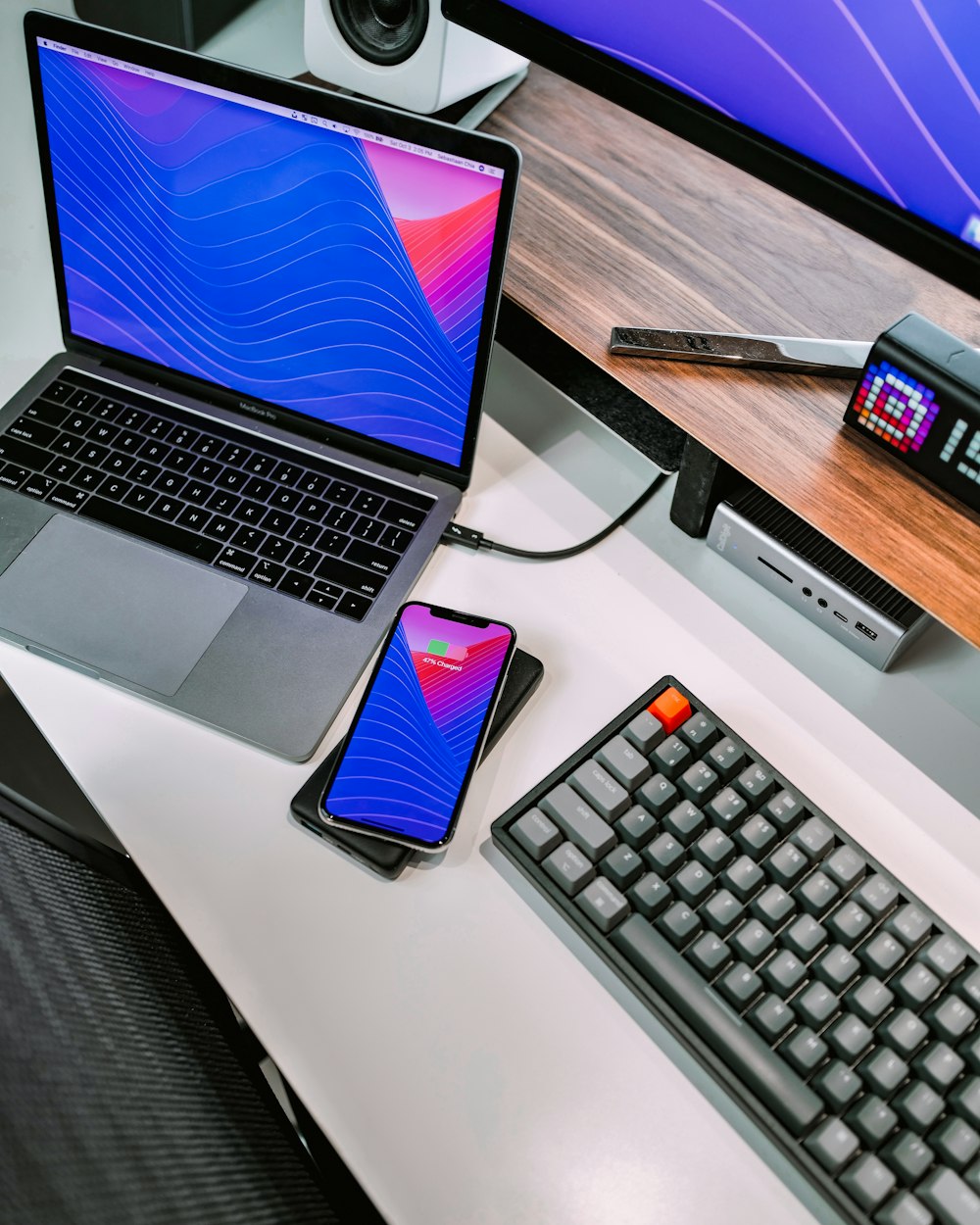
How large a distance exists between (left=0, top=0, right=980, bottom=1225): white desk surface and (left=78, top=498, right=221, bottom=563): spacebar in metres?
0.11

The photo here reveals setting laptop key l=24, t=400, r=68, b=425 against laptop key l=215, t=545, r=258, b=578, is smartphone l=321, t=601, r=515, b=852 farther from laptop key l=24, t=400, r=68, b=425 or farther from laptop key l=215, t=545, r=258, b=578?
laptop key l=24, t=400, r=68, b=425

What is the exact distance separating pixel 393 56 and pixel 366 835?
570mm

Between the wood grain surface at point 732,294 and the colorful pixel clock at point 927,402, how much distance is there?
0.01m

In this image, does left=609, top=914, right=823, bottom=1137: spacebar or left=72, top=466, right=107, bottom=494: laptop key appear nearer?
left=609, top=914, right=823, bottom=1137: spacebar

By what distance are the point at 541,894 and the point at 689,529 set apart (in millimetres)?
288

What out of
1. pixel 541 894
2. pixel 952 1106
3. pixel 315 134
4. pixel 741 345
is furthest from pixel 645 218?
pixel 952 1106

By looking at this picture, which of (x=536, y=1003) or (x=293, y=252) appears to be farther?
(x=293, y=252)

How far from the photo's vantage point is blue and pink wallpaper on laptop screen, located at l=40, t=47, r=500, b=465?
0.65 meters

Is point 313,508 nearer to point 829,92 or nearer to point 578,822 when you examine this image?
point 578,822

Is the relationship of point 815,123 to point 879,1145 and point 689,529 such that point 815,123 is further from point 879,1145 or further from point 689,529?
point 879,1145

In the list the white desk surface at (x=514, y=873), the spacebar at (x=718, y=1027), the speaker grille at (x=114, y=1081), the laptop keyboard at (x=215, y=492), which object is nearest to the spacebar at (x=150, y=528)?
the laptop keyboard at (x=215, y=492)

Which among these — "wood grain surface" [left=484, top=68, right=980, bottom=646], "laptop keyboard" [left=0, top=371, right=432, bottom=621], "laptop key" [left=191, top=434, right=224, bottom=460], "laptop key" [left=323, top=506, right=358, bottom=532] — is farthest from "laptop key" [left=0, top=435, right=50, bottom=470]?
"wood grain surface" [left=484, top=68, right=980, bottom=646]

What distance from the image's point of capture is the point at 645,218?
77cm

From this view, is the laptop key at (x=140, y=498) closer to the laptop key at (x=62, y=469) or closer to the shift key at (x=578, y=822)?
the laptop key at (x=62, y=469)
